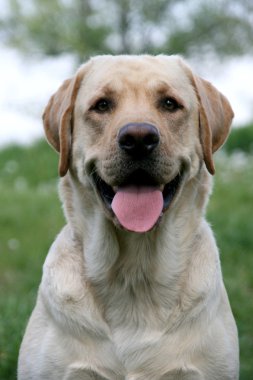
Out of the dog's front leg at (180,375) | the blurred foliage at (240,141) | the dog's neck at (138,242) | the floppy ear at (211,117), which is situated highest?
the floppy ear at (211,117)

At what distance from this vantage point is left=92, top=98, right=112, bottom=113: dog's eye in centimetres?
395

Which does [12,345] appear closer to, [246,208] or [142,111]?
[142,111]

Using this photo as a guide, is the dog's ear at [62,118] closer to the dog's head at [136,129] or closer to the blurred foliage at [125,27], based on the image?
the dog's head at [136,129]

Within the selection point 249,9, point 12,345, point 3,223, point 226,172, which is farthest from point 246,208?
point 249,9

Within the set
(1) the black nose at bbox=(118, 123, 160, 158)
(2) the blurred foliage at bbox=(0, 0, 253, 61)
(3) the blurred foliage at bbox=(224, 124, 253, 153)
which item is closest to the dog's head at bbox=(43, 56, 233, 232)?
(1) the black nose at bbox=(118, 123, 160, 158)

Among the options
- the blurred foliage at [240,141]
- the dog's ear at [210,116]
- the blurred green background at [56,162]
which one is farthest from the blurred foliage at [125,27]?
the dog's ear at [210,116]

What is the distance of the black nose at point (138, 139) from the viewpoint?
11.6 feet

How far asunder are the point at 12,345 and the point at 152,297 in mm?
1440

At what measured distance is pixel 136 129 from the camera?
3.54m

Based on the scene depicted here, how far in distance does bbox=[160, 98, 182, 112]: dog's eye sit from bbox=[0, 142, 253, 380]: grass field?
1.89 metres

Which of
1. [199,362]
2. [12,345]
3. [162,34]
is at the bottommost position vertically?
[162,34]

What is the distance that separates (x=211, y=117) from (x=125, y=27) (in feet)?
60.9

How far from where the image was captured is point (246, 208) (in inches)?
315

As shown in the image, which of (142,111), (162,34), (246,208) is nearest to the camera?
(142,111)
